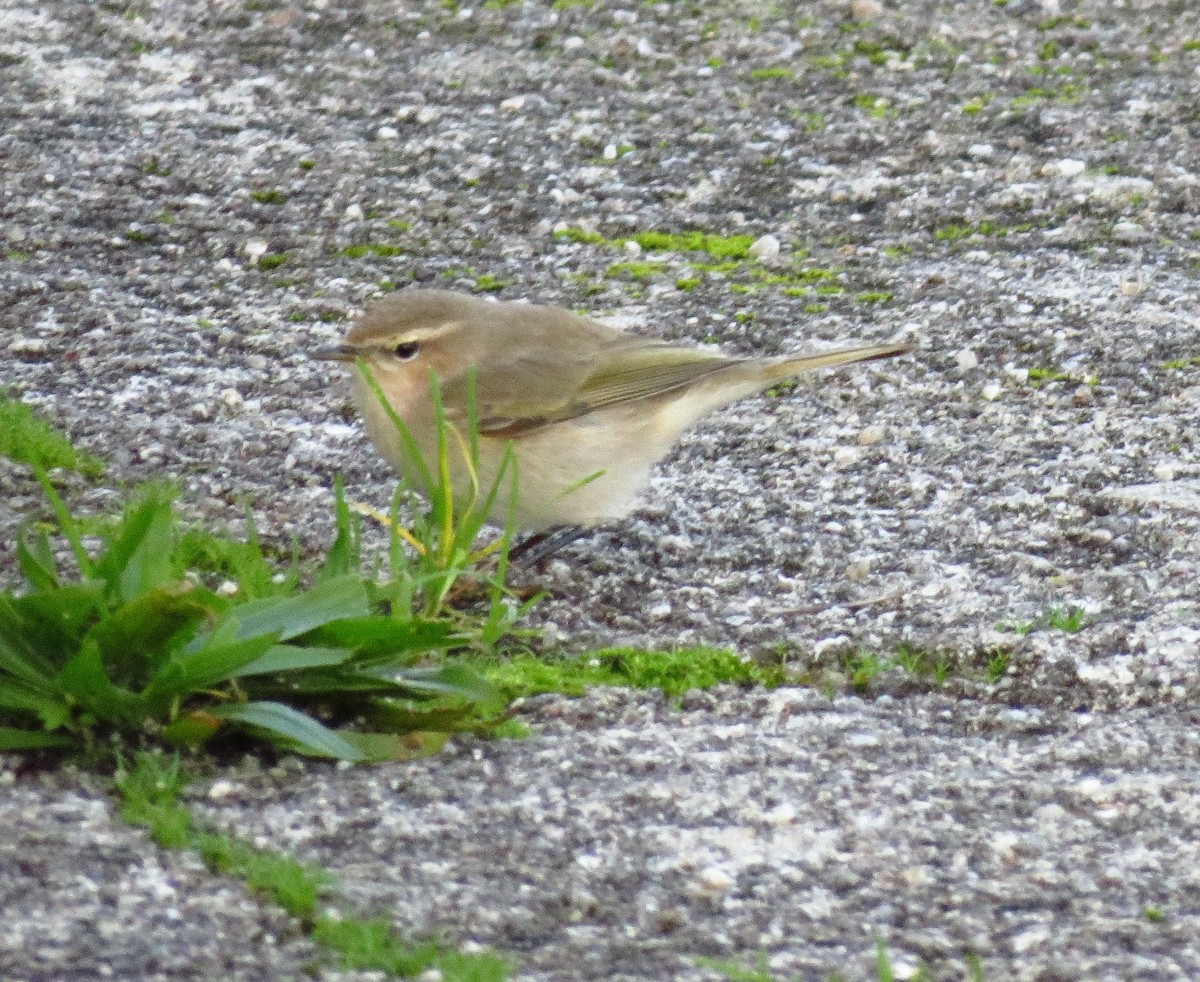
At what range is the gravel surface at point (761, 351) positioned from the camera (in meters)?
3.69

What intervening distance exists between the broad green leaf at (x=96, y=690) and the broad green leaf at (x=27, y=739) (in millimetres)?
92

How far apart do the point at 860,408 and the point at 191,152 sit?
140 inches

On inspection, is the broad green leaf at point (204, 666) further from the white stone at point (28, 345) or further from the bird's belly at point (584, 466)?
the white stone at point (28, 345)

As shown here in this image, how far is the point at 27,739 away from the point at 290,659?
0.59m

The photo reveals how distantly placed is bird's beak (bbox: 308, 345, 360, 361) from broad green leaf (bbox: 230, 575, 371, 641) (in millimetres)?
1586

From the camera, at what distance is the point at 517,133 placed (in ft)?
27.9

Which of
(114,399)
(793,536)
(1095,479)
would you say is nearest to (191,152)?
(114,399)

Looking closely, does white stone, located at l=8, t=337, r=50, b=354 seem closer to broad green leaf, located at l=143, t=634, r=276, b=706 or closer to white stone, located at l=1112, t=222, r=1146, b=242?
broad green leaf, located at l=143, t=634, r=276, b=706

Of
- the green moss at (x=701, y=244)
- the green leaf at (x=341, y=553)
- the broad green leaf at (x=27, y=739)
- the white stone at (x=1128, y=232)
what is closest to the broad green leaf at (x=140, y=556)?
the broad green leaf at (x=27, y=739)

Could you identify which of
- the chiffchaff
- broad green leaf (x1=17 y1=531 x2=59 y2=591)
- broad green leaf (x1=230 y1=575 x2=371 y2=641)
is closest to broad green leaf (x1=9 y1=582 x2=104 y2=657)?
broad green leaf (x1=17 y1=531 x2=59 y2=591)

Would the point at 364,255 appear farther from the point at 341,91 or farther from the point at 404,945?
the point at 404,945

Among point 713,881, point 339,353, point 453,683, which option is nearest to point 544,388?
point 339,353

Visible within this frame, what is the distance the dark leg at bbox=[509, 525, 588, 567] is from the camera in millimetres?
5711

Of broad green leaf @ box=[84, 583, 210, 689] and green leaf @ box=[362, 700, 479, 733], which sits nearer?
broad green leaf @ box=[84, 583, 210, 689]
